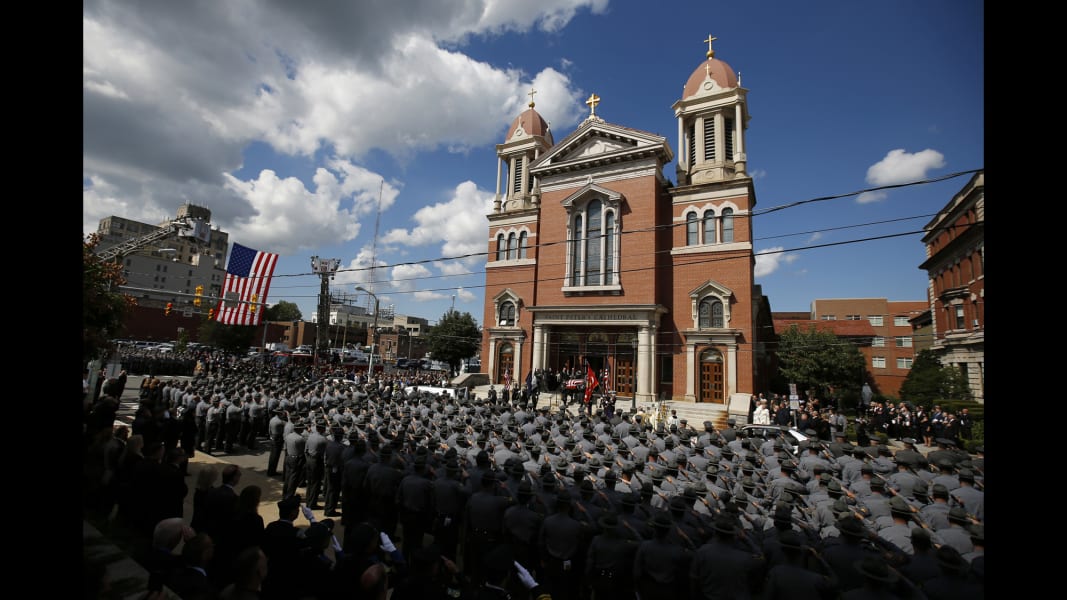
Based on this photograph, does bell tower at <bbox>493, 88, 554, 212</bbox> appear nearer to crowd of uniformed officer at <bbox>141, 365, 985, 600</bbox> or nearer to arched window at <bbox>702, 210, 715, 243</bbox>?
arched window at <bbox>702, 210, 715, 243</bbox>

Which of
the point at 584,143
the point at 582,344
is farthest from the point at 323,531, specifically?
the point at 584,143

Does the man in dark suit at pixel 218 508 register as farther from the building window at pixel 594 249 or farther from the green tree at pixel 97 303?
the building window at pixel 594 249

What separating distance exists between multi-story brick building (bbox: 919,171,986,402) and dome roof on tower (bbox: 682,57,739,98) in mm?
15703

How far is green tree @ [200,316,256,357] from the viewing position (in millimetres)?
47328

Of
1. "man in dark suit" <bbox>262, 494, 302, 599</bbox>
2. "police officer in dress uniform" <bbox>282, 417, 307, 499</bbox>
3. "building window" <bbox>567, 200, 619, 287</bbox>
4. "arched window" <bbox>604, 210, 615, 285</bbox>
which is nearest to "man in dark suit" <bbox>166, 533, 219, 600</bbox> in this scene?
"man in dark suit" <bbox>262, 494, 302, 599</bbox>

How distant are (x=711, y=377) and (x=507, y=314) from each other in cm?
1374

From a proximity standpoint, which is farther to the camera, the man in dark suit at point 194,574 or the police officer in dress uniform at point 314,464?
the police officer in dress uniform at point 314,464

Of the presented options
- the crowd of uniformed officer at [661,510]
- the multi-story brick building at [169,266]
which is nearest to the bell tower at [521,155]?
the crowd of uniformed officer at [661,510]

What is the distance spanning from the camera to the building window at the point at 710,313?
2505cm

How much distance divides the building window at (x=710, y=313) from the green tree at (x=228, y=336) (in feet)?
156

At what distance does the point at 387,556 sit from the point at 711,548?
355 centimetres
